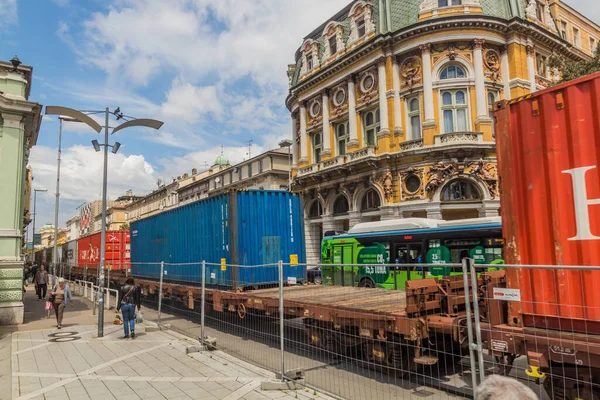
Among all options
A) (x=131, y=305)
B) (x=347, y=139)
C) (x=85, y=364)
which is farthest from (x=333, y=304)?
(x=347, y=139)

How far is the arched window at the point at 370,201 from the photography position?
28.8 m

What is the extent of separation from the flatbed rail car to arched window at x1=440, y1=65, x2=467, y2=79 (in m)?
20.3

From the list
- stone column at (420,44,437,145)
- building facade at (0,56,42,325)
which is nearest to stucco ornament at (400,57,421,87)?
stone column at (420,44,437,145)

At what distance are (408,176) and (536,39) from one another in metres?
12.4

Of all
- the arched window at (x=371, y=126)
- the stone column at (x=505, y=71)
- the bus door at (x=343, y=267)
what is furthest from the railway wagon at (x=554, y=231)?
the arched window at (x=371, y=126)

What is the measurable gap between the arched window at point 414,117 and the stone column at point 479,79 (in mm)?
3514

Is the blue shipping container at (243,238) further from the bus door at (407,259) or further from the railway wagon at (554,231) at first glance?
the railway wagon at (554,231)

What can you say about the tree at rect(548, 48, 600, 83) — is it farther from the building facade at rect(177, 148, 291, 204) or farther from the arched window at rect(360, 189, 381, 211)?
the building facade at rect(177, 148, 291, 204)

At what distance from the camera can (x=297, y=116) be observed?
3784cm

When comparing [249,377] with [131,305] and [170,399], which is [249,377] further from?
[131,305]

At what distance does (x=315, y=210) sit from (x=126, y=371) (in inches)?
1057

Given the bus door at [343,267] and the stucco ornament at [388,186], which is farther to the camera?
the stucco ornament at [388,186]

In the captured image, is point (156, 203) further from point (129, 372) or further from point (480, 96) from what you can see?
point (129, 372)

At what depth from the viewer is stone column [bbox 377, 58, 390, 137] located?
1091 inches
